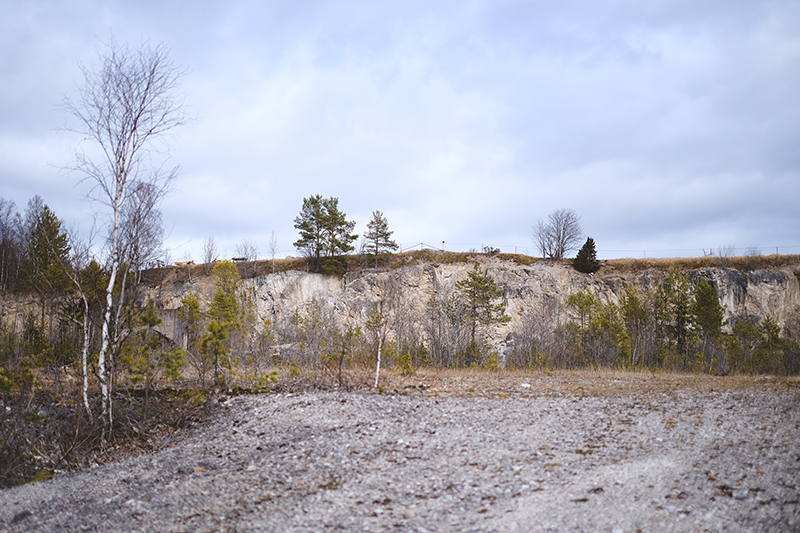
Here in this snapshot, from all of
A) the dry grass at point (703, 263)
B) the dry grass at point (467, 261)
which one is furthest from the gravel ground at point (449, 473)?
the dry grass at point (703, 263)

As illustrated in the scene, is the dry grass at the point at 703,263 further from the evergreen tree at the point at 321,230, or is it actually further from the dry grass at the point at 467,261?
the evergreen tree at the point at 321,230

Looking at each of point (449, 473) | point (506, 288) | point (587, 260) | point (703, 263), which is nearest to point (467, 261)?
point (506, 288)

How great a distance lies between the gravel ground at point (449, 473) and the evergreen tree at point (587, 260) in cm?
3869

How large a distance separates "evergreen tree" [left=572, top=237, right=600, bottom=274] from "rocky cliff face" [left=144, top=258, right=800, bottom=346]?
2.62 ft

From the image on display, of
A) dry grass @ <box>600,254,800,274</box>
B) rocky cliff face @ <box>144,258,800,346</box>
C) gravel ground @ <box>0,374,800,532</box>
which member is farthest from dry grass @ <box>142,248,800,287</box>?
gravel ground @ <box>0,374,800,532</box>

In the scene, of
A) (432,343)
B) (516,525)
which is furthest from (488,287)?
(516,525)

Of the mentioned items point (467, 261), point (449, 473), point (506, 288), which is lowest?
point (449, 473)

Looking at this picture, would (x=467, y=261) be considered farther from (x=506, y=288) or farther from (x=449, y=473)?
(x=449, y=473)

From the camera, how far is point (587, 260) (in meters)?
47.9

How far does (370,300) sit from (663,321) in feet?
79.5

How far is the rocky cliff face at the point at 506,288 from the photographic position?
143ft

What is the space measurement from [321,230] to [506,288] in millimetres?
18543

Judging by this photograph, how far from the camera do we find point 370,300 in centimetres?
4441

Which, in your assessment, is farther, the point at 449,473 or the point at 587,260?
the point at 587,260
